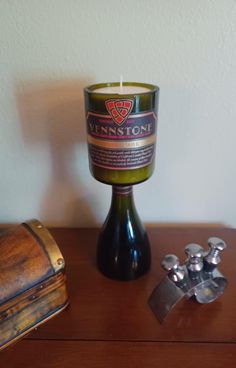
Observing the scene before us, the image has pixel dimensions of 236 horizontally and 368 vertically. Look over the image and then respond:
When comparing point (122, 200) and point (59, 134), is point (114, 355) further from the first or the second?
point (59, 134)

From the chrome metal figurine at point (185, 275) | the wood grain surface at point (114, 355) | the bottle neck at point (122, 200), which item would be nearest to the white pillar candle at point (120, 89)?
the bottle neck at point (122, 200)

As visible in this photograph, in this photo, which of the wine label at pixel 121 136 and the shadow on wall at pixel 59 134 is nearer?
the wine label at pixel 121 136

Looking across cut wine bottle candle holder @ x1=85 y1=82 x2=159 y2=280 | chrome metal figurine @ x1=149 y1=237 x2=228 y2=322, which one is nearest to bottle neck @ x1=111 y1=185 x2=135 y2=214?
cut wine bottle candle holder @ x1=85 y1=82 x2=159 y2=280

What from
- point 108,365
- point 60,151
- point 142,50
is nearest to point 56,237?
point 60,151

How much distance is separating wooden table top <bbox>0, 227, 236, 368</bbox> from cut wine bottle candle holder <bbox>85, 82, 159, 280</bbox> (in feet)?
0.15

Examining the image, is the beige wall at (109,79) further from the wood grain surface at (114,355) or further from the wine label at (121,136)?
the wood grain surface at (114,355)

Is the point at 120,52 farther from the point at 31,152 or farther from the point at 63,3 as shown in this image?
the point at 31,152

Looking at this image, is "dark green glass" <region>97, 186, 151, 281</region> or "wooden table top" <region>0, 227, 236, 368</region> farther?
"dark green glass" <region>97, 186, 151, 281</region>

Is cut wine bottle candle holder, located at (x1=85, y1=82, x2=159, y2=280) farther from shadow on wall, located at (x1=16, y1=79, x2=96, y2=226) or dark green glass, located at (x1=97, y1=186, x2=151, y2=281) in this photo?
shadow on wall, located at (x1=16, y1=79, x2=96, y2=226)

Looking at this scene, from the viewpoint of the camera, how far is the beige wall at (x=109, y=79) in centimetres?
48

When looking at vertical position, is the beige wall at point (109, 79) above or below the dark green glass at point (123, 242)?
above

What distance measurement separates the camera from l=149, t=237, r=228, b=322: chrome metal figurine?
429 mm

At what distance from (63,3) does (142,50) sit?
154 mm

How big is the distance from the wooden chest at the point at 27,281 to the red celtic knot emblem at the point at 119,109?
0.22 m
